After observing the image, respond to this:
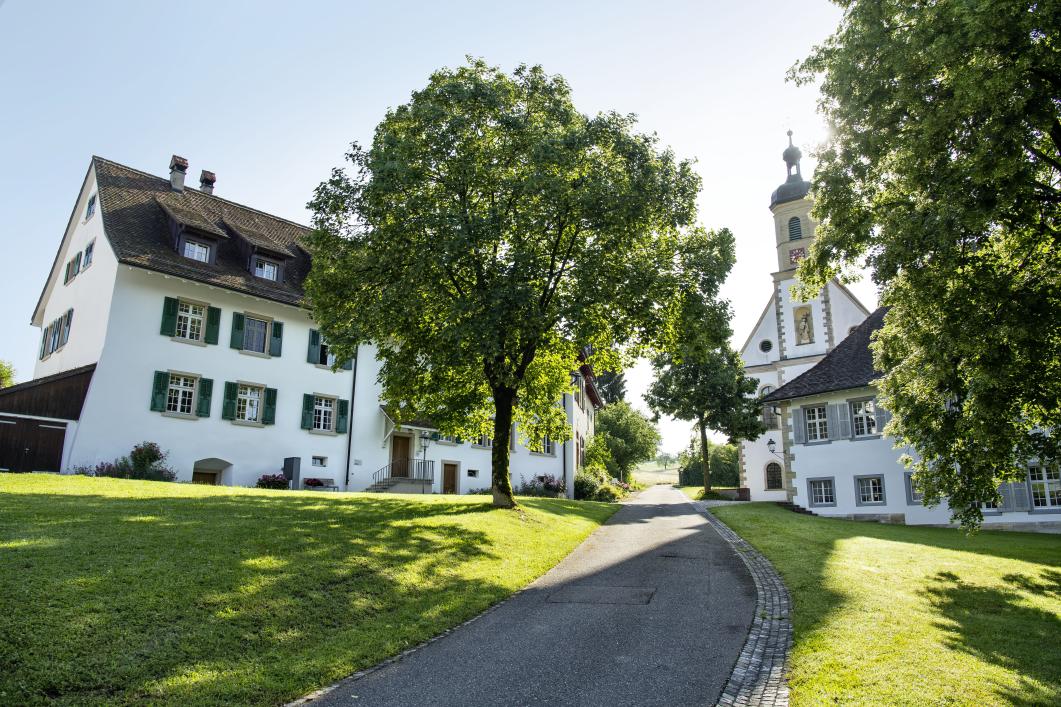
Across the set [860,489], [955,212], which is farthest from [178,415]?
[860,489]

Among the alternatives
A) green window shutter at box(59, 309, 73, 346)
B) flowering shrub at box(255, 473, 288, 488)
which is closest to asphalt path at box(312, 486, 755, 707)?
flowering shrub at box(255, 473, 288, 488)

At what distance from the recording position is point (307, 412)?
26172 millimetres

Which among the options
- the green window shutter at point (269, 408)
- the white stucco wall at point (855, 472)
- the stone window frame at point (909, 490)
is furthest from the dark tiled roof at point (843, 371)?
the green window shutter at point (269, 408)

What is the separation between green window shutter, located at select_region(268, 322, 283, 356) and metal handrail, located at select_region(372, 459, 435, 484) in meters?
6.89

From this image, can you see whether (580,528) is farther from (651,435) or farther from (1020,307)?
(651,435)

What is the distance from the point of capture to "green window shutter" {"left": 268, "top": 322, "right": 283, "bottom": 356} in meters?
25.6

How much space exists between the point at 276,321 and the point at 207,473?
6.24 meters

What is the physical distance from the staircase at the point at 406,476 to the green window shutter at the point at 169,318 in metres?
9.85

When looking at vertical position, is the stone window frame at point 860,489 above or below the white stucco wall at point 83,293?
below

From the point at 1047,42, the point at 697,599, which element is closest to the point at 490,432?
the point at 697,599

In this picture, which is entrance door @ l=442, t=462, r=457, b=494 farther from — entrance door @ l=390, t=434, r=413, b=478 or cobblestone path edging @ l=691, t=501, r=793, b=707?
cobblestone path edging @ l=691, t=501, r=793, b=707

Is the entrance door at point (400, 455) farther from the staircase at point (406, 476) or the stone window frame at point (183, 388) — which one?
the stone window frame at point (183, 388)

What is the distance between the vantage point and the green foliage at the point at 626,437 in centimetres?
5694

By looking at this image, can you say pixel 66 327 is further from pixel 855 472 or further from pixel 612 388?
pixel 612 388
